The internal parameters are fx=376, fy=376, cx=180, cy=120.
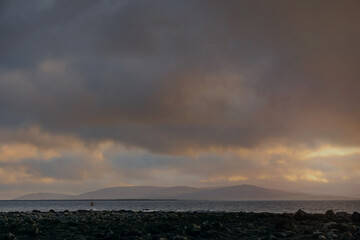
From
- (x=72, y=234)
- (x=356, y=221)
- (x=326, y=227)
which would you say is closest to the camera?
(x=72, y=234)

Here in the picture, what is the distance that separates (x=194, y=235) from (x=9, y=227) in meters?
12.0

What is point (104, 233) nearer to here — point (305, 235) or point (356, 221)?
point (305, 235)

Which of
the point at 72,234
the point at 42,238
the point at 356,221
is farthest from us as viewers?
the point at 356,221

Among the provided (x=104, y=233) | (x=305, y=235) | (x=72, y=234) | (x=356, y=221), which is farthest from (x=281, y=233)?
(x=356, y=221)

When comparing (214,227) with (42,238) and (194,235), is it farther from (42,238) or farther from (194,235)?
(42,238)

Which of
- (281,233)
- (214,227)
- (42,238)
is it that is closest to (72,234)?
(42,238)

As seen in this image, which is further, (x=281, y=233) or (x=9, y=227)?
(x=9, y=227)

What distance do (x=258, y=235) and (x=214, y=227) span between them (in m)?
4.31

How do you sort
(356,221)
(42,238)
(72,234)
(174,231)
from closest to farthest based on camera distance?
(42,238), (72,234), (174,231), (356,221)

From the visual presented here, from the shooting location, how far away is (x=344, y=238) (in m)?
20.5

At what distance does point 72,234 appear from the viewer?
21938mm

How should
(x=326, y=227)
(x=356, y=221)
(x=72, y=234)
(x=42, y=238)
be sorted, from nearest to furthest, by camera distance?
1. (x=42, y=238)
2. (x=72, y=234)
3. (x=326, y=227)
4. (x=356, y=221)

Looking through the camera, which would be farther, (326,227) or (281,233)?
(326,227)

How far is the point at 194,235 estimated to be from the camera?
22.0 metres
